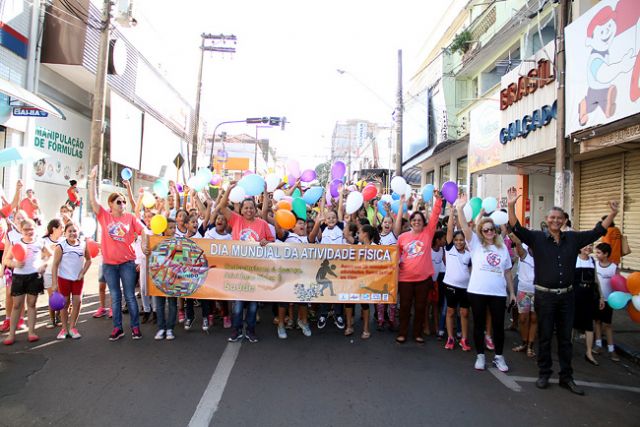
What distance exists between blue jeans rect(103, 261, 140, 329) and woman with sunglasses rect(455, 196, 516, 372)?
418 centimetres

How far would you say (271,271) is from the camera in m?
5.85

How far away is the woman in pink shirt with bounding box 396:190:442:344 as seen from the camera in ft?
18.7

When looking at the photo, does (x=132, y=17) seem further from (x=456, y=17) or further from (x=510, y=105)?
(x=456, y=17)

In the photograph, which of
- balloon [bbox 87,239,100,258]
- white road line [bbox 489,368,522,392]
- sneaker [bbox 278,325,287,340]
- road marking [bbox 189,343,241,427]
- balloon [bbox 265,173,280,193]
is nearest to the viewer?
road marking [bbox 189,343,241,427]

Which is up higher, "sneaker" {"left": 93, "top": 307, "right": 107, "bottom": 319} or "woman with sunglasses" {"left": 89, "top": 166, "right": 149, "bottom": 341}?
"woman with sunglasses" {"left": 89, "top": 166, "right": 149, "bottom": 341}

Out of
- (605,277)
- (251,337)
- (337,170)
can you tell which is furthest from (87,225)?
(605,277)

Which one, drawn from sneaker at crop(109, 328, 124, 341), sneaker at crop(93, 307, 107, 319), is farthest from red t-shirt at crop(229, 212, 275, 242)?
sneaker at crop(93, 307, 107, 319)

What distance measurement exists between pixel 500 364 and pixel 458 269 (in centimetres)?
126

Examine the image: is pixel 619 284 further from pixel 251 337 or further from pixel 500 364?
pixel 251 337

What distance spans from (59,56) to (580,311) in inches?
552

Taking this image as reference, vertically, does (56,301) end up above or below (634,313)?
below

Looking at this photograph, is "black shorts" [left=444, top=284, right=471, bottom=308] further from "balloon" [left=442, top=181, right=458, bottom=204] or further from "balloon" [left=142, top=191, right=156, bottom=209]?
"balloon" [left=142, top=191, right=156, bottom=209]

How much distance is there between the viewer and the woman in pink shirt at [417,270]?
225 inches

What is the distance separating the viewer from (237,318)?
18.5 ft
